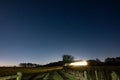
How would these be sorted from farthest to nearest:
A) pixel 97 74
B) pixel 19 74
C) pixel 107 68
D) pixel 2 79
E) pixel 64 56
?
pixel 64 56 < pixel 19 74 < pixel 97 74 < pixel 2 79 < pixel 107 68

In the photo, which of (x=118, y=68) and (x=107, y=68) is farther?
(x=107, y=68)

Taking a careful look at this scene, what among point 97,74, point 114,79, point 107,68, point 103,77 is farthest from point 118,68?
point 97,74

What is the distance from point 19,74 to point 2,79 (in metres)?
3.16

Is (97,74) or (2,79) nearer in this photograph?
(2,79)

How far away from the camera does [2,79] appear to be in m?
9.07

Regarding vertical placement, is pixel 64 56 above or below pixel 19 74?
above

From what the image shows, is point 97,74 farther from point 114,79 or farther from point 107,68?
point 114,79

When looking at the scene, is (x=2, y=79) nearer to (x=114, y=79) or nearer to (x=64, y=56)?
(x=114, y=79)

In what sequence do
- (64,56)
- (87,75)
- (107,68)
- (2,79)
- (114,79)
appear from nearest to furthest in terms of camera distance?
(114,79) < (107,68) < (2,79) < (87,75) < (64,56)

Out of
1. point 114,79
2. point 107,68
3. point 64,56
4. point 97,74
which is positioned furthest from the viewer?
point 64,56

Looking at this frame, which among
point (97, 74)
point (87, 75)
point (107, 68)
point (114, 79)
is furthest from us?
point (87, 75)

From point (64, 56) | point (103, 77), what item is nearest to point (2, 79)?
point (103, 77)

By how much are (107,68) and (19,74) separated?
6600mm

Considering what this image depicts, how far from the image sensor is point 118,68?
6758 mm
